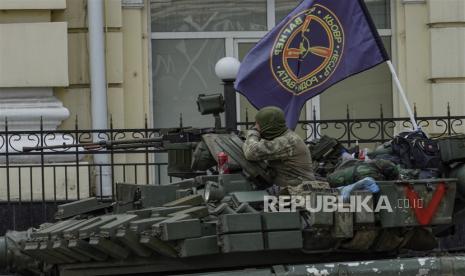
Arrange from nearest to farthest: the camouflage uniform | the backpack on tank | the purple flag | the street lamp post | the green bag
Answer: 1. the green bag
2. the camouflage uniform
3. the backpack on tank
4. the purple flag
5. the street lamp post

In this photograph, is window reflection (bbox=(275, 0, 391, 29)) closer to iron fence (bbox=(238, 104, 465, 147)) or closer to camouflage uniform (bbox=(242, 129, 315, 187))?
iron fence (bbox=(238, 104, 465, 147))

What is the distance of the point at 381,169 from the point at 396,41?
583 cm

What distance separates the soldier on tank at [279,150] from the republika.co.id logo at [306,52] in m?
2.09

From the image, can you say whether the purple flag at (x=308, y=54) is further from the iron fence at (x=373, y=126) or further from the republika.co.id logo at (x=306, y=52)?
the iron fence at (x=373, y=126)

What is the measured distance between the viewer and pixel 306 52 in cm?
975

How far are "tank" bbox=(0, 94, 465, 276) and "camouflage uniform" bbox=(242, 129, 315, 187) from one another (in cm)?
17

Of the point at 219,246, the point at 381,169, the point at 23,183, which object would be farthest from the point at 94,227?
the point at 23,183

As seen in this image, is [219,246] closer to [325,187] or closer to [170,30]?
[325,187]

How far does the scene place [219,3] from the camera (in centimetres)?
1299

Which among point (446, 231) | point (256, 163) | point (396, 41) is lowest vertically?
point (446, 231)

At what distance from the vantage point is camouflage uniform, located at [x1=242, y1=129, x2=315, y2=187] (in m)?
7.51

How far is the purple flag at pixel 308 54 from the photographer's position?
967cm

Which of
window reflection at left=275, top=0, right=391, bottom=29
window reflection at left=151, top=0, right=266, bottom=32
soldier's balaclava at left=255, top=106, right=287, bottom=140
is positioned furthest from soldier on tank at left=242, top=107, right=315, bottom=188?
window reflection at left=275, top=0, right=391, bottom=29

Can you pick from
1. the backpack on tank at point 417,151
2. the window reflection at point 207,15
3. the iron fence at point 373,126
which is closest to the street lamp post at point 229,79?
the iron fence at point 373,126
